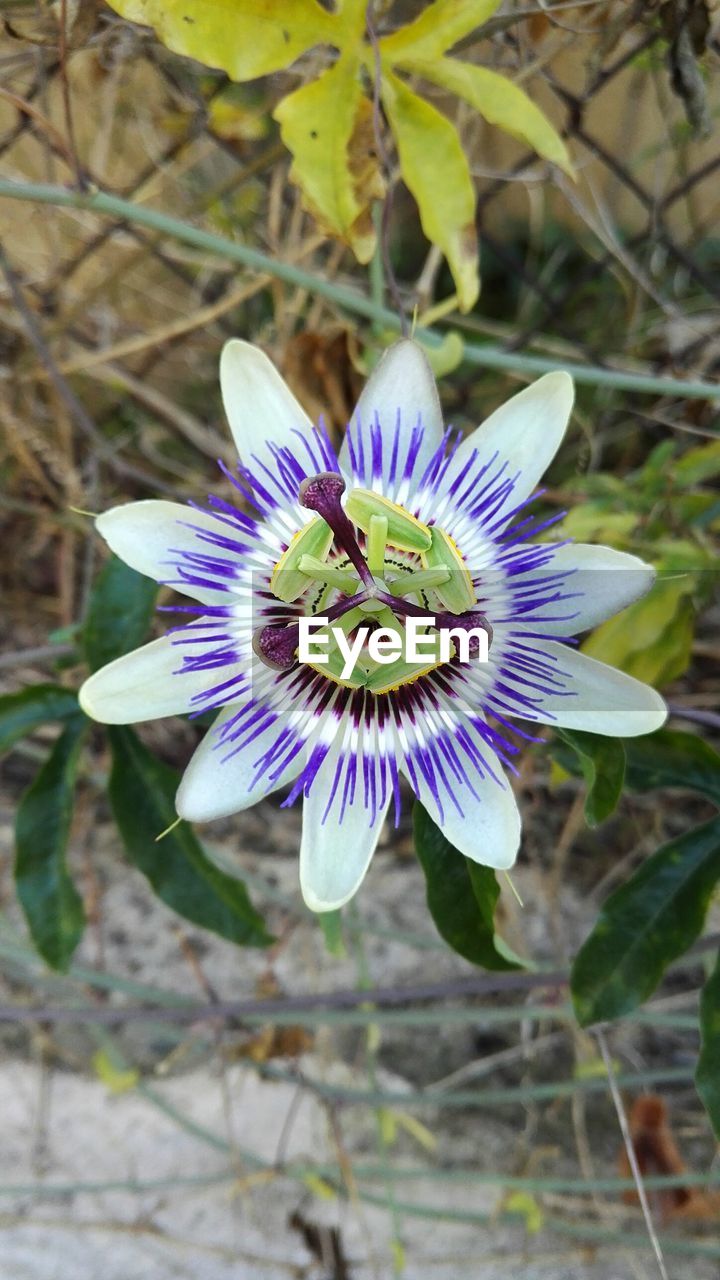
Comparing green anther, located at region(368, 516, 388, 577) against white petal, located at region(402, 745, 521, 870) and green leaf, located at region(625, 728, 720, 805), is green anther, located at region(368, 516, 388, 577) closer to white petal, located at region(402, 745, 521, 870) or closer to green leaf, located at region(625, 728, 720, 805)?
white petal, located at region(402, 745, 521, 870)

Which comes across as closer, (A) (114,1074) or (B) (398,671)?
(B) (398,671)

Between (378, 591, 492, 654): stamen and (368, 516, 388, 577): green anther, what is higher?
(368, 516, 388, 577): green anther

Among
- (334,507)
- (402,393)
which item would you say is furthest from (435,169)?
(334,507)

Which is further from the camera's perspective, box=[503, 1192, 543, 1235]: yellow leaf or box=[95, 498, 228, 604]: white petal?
box=[503, 1192, 543, 1235]: yellow leaf

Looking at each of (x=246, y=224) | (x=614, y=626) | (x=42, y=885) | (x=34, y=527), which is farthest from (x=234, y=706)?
(x=246, y=224)

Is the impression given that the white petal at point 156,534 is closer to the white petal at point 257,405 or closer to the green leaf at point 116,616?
the white petal at point 257,405

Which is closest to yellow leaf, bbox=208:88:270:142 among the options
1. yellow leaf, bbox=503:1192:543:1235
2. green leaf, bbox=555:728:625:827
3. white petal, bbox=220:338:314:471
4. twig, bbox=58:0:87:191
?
twig, bbox=58:0:87:191

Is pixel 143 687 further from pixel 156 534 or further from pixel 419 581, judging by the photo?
pixel 419 581
